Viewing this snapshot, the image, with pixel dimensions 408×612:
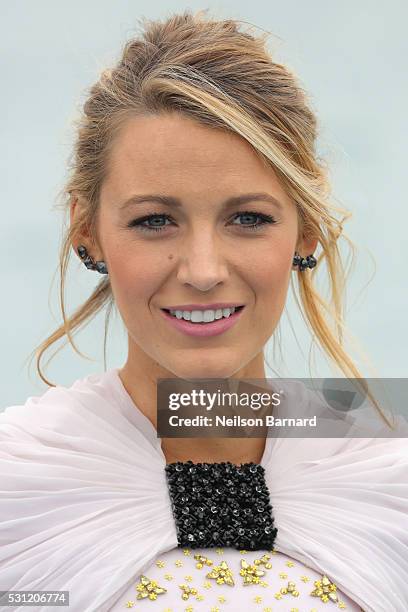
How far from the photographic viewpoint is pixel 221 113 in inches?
122

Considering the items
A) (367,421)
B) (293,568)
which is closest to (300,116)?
(367,421)

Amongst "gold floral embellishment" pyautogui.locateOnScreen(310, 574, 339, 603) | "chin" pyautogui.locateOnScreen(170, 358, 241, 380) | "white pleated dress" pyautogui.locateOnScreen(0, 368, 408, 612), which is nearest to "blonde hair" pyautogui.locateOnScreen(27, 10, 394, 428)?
"white pleated dress" pyautogui.locateOnScreen(0, 368, 408, 612)

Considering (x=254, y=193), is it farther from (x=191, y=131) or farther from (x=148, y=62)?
(x=148, y=62)

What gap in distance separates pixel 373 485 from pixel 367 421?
Answer: 358mm

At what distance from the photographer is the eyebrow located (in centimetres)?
310

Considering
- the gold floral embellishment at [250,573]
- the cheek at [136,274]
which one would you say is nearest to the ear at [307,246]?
the cheek at [136,274]

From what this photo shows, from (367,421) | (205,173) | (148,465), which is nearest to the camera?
(205,173)

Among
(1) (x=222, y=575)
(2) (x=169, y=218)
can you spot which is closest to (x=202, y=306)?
(2) (x=169, y=218)

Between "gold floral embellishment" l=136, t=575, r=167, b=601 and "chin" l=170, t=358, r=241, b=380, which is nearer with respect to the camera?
"gold floral embellishment" l=136, t=575, r=167, b=601

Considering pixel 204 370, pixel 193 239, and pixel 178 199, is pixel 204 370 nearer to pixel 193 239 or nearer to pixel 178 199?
pixel 193 239

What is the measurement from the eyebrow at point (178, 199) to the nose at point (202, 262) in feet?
0.35

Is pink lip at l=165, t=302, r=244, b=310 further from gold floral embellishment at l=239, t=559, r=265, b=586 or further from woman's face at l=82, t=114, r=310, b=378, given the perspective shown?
gold floral embellishment at l=239, t=559, r=265, b=586

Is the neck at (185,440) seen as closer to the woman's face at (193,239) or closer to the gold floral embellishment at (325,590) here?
the woman's face at (193,239)

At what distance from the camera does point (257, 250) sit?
317 centimetres
